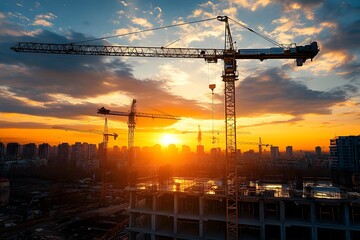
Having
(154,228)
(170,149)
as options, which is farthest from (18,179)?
(170,149)

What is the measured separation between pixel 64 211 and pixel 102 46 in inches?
1289

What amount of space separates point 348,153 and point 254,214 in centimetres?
7205

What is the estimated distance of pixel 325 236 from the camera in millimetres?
21281

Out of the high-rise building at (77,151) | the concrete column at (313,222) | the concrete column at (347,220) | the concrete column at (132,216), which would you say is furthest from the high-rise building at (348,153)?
the high-rise building at (77,151)

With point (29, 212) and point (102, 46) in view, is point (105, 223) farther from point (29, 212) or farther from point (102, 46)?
point (102, 46)

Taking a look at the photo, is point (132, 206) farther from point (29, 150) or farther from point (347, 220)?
point (29, 150)

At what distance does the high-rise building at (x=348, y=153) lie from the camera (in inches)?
2911

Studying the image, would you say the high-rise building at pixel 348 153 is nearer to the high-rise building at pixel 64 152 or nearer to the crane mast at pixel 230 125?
the crane mast at pixel 230 125

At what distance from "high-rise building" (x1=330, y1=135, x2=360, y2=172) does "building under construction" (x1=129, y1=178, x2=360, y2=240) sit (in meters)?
62.7

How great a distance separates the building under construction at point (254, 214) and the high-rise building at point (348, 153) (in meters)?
62.7

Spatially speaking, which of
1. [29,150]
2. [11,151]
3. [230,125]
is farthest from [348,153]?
[29,150]

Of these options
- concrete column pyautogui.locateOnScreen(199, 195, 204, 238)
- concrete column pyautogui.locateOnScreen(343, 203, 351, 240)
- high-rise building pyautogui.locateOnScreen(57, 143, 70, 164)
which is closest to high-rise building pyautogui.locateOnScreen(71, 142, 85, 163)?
high-rise building pyautogui.locateOnScreen(57, 143, 70, 164)

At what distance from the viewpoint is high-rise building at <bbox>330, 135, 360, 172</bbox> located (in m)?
73.9

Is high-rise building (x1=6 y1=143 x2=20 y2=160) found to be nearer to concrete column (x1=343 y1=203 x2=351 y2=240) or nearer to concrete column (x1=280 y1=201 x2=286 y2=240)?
concrete column (x1=280 y1=201 x2=286 y2=240)
